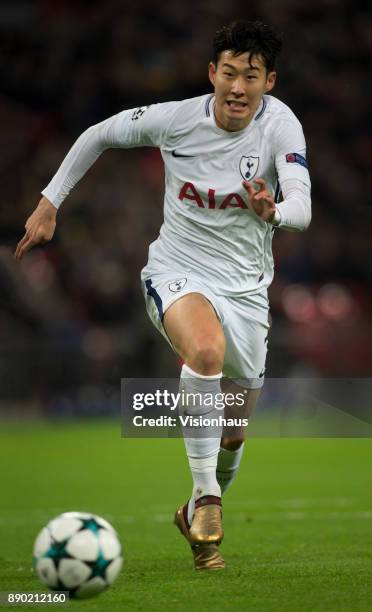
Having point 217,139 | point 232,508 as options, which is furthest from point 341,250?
point 217,139

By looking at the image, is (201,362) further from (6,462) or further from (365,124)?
(365,124)

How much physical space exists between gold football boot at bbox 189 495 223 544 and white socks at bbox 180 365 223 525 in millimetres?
42

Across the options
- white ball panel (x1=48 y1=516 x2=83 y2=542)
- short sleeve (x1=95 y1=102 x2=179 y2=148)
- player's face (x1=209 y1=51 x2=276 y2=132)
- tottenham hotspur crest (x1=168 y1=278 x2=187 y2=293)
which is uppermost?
player's face (x1=209 y1=51 x2=276 y2=132)

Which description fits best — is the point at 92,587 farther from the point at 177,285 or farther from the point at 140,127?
the point at 140,127

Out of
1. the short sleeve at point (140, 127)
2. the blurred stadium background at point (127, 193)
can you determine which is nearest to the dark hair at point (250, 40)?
the short sleeve at point (140, 127)

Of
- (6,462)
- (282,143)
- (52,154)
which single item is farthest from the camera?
(52,154)

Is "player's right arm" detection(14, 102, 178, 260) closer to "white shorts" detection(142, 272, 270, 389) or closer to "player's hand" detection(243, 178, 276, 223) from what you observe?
"white shorts" detection(142, 272, 270, 389)

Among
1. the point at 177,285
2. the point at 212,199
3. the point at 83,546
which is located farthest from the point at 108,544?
the point at 212,199

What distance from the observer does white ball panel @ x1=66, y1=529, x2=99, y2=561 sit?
4.55 meters

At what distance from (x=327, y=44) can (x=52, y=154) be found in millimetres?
4751

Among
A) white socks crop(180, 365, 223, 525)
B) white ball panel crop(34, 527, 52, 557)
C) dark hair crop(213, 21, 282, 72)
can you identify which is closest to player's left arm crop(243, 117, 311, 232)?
dark hair crop(213, 21, 282, 72)

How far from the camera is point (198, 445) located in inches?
224

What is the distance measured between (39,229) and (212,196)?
870 millimetres

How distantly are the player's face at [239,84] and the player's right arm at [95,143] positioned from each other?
339 millimetres
